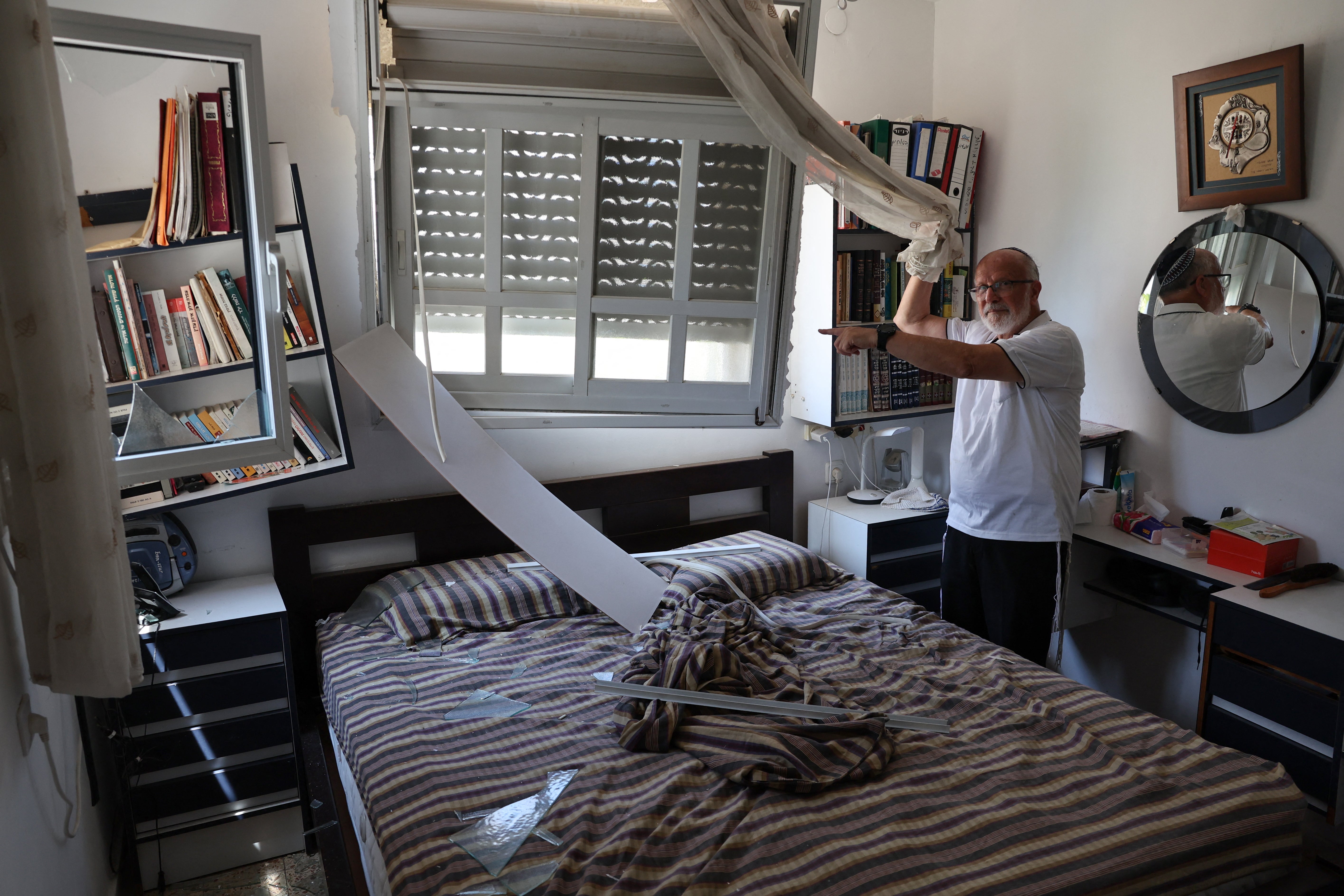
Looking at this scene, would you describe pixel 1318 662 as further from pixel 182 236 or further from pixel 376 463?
pixel 182 236

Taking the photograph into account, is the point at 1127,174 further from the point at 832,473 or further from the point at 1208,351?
the point at 832,473

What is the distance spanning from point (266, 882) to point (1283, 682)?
9.36ft

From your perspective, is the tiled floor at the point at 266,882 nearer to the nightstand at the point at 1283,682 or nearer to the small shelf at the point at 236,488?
the small shelf at the point at 236,488

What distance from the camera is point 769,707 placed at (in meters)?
2.02

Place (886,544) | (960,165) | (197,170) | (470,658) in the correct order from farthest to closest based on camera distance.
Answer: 1. (960,165)
2. (886,544)
3. (470,658)
4. (197,170)

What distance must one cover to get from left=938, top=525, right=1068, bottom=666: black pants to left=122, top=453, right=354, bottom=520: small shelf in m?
1.98

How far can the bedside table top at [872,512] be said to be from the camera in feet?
11.0

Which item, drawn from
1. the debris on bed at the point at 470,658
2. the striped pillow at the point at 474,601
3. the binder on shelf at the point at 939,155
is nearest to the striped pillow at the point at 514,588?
the striped pillow at the point at 474,601

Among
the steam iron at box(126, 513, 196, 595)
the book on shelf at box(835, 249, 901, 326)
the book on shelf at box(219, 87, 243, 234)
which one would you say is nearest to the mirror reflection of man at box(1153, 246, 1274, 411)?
the book on shelf at box(835, 249, 901, 326)

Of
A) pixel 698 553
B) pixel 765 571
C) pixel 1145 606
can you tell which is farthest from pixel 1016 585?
pixel 698 553

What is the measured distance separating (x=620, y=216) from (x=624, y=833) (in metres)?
1.45

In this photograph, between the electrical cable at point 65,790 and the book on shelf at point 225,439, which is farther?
the book on shelf at point 225,439

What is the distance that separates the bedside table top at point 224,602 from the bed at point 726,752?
0.43 ft

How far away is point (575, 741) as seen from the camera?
2020mm
